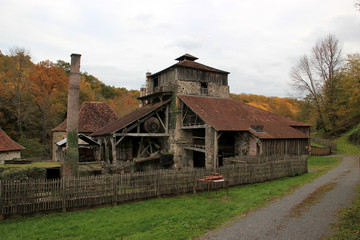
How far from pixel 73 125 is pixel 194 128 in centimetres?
1061

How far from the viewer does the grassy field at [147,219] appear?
6.80 m

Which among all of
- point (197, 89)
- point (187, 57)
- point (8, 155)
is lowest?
point (8, 155)

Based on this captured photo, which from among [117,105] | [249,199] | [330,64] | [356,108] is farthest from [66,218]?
[117,105]

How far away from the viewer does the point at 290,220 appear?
7.39 m

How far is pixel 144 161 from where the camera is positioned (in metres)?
20.4

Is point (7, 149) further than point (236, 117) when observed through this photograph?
Yes

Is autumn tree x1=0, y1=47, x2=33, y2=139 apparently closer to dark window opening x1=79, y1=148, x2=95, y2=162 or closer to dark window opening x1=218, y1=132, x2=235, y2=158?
dark window opening x1=79, y1=148, x2=95, y2=162

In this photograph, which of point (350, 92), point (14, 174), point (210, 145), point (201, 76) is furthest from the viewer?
point (350, 92)

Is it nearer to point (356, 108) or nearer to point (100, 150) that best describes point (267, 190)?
point (100, 150)

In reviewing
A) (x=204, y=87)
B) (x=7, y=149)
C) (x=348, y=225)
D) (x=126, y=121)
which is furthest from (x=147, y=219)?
(x=7, y=149)

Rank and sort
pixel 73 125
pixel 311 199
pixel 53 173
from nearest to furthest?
pixel 311 199 → pixel 73 125 → pixel 53 173

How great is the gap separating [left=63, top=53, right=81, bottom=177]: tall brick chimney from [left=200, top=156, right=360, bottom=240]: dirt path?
27.6 ft

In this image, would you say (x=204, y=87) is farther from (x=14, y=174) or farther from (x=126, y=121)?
(x=14, y=174)

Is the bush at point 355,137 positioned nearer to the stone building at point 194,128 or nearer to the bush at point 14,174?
the stone building at point 194,128
